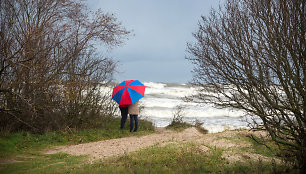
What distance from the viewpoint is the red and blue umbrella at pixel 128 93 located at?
12711 mm

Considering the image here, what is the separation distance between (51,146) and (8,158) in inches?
77.7

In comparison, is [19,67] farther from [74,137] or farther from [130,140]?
[130,140]

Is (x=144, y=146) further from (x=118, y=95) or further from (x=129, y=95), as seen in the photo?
(x=118, y=95)

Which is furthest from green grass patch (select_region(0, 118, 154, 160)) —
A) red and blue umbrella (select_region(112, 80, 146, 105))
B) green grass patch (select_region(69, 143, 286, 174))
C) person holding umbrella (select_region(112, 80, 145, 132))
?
green grass patch (select_region(69, 143, 286, 174))

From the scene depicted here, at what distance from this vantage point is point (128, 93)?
41.7ft

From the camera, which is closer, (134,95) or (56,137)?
(56,137)

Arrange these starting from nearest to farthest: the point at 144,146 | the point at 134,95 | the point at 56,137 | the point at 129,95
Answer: the point at 144,146
the point at 56,137
the point at 129,95
the point at 134,95

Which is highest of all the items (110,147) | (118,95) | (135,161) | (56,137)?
(118,95)

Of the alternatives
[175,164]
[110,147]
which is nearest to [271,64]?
[175,164]

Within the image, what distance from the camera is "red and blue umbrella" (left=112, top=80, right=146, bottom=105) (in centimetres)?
1271

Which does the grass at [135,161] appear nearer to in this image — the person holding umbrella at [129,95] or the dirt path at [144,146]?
the dirt path at [144,146]

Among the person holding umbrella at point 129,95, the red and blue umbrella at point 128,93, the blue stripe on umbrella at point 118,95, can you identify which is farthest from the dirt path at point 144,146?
the blue stripe on umbrella at point 118,95

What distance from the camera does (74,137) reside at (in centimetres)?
1202

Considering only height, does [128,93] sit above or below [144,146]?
above
